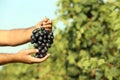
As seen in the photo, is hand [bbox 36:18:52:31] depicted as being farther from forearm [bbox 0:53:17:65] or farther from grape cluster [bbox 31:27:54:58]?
forearm [bbox 0:53:17:65]

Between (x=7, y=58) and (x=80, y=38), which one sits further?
(x=80, y=38)

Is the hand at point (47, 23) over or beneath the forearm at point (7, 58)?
over

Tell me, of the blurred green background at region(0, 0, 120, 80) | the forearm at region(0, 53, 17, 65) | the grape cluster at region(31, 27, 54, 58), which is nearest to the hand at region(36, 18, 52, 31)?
the grape cluster at region(31, 27, 54, 58)

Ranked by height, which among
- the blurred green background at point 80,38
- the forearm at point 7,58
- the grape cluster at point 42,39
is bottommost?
the blurred green background at point 80,38

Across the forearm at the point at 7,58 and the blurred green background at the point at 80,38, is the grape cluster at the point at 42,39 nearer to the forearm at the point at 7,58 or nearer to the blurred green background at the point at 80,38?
the forearm at the point at 7,58

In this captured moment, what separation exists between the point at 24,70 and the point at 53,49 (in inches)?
66.8

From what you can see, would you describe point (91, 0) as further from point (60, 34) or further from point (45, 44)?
point (45, 44)

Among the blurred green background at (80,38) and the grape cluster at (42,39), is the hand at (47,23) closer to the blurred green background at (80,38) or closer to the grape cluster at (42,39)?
the grape cluster at (42,39)

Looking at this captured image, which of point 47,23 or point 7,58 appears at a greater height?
point 47,23

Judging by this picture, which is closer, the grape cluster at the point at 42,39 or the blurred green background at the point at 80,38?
the grape cluster at the point at 42,39

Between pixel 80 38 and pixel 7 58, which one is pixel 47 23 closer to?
pixel 7 58

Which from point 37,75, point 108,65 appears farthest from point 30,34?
point 37,75

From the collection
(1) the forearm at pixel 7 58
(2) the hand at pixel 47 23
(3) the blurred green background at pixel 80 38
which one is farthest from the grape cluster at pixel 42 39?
(3) the blurred green background at pixel 80 38

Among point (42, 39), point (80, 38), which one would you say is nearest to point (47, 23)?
point (42, 39)
